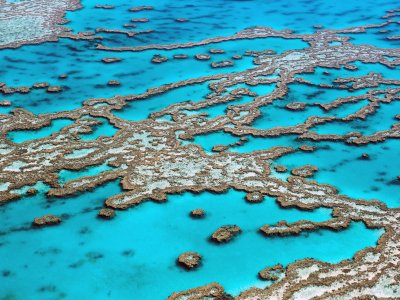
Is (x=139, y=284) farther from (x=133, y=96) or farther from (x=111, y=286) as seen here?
(x=133, y=96)

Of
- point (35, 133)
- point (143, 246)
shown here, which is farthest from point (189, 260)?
point (35, 133)

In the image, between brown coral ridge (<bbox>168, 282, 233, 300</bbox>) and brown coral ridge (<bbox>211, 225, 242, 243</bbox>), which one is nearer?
brown coral ridge (<bbox>168, 282, 233, 300</bbox>)

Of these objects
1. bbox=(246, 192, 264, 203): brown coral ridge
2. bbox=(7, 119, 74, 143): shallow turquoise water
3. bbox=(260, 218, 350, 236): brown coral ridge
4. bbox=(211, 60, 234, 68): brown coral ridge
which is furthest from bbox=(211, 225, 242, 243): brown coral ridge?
bbox=(211, 60, 234, 68): brown coral ridge

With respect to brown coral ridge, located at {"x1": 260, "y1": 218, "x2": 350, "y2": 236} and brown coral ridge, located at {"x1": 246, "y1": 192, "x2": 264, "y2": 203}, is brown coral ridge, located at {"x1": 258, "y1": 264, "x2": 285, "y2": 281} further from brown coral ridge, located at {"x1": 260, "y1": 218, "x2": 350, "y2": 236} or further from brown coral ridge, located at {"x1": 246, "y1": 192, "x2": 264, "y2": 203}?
brown coral ridge, located at {"x1": 246, "y1": 192, "x2": 264, "y2": 203}

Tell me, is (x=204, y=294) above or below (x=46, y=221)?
below

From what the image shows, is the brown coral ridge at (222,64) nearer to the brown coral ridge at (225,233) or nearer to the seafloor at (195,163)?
the seafloor at (195,163)

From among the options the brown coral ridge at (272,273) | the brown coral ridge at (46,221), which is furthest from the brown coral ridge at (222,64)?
the brown coral ridge at (272,273)

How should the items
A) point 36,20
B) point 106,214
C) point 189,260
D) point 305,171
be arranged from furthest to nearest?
point 36,20 < point 305,171 < point 106,214 < point 189,260

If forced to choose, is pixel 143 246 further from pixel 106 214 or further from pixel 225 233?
pixel 225 233
